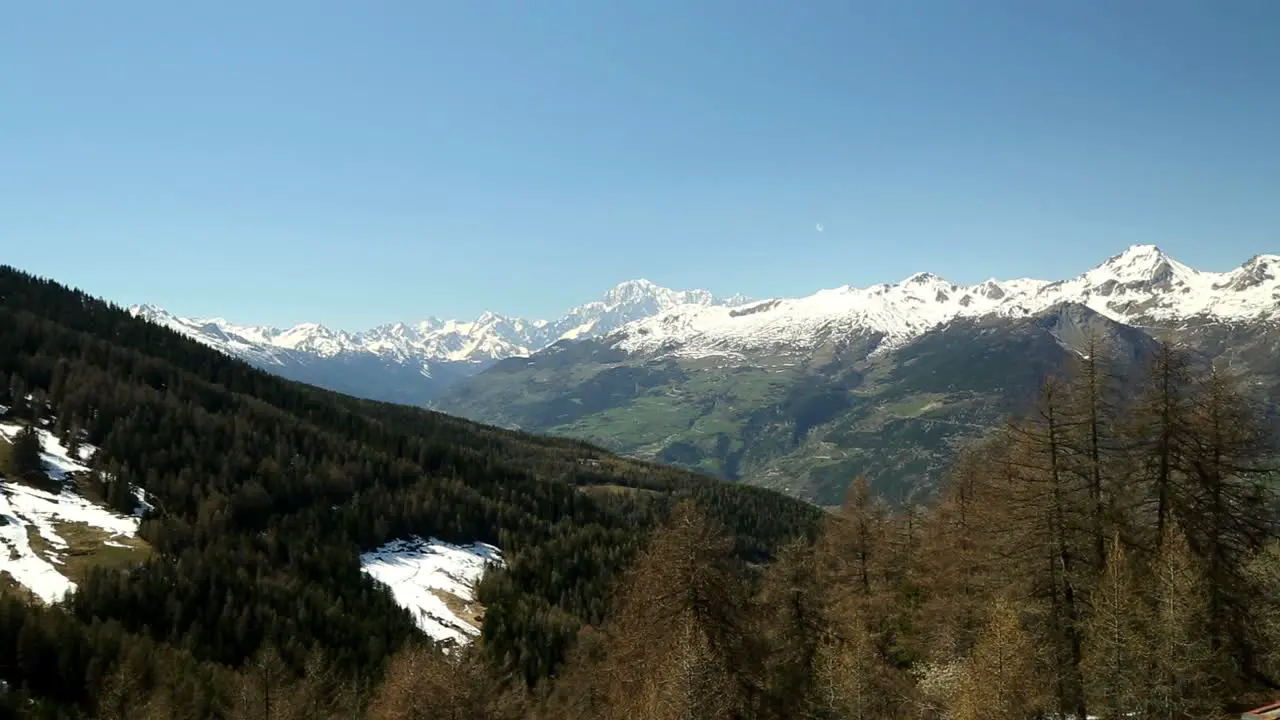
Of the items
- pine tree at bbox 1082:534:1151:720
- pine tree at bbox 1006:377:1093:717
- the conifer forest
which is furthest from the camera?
pine tree at bbox 1006:377:1093:717

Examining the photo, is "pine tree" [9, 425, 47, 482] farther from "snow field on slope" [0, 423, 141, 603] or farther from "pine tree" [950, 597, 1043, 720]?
"pine tree" [950, 597, 1043, 720]

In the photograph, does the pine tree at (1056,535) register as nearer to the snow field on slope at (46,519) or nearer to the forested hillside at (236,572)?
the forested hillside at (236,572)

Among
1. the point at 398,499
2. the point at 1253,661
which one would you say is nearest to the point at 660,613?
the point at 1253,661

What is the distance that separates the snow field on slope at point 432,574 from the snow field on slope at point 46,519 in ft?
156

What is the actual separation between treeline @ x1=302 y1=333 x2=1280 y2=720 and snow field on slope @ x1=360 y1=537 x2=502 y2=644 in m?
94.2

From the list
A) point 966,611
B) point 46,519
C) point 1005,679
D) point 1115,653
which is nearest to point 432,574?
point 46,519

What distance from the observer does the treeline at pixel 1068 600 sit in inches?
1186

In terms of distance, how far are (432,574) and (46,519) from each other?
69170mm

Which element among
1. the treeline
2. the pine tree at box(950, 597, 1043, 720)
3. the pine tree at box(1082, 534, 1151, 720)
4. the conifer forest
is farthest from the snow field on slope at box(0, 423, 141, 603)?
the pine tree at box(1082, 534, 1151, 720)

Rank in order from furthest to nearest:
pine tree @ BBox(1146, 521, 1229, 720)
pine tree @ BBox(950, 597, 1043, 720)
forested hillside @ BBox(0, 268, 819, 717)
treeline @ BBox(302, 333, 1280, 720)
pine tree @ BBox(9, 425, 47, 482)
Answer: pine tree @ BBox(9, 425, 47, 482)
forested hillside @ BBox(0, 268, 819, 717)
pine tree @ BBox(950, 597, 1043, 720)
treeline @ BBox(302, 333, 1280, 720)
pine tree @ BBox(1146, 521, 1229, 720)

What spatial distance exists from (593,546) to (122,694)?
118 meters

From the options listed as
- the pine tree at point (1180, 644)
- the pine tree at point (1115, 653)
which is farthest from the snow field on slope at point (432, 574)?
the pine tree at point (1180, 644)

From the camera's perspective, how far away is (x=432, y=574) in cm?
15625

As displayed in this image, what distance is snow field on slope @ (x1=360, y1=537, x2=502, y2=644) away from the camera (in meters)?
132
